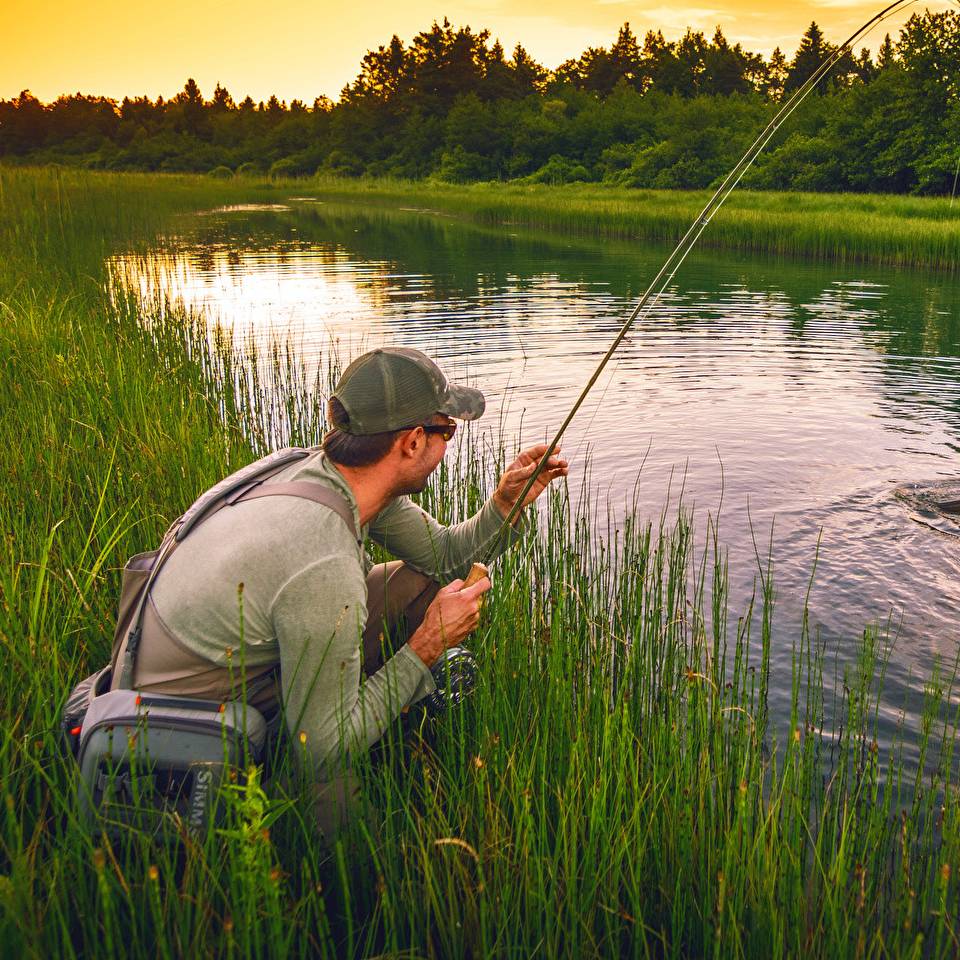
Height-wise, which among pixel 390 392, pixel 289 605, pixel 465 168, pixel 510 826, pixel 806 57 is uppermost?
pixel 806 57

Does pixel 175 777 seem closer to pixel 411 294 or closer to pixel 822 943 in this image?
pixel 822 943

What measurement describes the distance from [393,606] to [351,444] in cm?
92

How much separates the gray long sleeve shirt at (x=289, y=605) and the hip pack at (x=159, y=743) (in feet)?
0.25

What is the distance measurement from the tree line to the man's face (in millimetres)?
31977

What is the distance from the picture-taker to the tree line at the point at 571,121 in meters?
35.2

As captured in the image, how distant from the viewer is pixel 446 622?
2445mm

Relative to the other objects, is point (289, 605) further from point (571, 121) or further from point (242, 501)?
point (571, 121)

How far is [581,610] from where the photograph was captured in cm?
369

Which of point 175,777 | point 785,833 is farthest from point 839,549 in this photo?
point 175,777

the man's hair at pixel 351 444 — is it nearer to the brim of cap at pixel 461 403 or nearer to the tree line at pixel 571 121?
the brim of cap at pixel 461 403

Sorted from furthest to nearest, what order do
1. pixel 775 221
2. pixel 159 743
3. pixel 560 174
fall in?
pixel 560 174
pixel 775 221
pixel 159 743

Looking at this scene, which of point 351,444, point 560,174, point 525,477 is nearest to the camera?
point 351,444

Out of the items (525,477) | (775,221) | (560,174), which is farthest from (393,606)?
(560,174)

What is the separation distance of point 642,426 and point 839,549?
9.97ft
